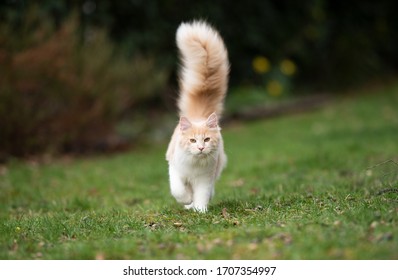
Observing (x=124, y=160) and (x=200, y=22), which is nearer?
(x=200, y=22)

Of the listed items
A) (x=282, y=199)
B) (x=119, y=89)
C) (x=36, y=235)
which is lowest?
(x=36, y=235)

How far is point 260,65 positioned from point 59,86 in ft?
31.2

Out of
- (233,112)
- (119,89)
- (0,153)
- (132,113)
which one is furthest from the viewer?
(233,112)

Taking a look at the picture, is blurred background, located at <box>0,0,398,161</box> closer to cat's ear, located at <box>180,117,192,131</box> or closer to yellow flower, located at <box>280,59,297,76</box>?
yellow flower, located at <box>280,59,297,76</box>

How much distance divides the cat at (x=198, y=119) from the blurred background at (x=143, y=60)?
1622mm

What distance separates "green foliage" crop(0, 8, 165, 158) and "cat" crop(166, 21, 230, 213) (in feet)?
17.5

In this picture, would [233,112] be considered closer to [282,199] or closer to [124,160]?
[124,160]

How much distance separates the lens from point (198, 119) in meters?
6.23

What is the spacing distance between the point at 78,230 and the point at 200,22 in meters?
2.65

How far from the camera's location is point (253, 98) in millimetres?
18531

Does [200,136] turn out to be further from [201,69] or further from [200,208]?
[201,69]

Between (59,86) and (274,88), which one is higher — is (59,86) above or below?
below

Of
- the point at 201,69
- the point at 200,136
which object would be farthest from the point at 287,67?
the point at 200,136

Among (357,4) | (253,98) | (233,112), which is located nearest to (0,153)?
(233,112)
